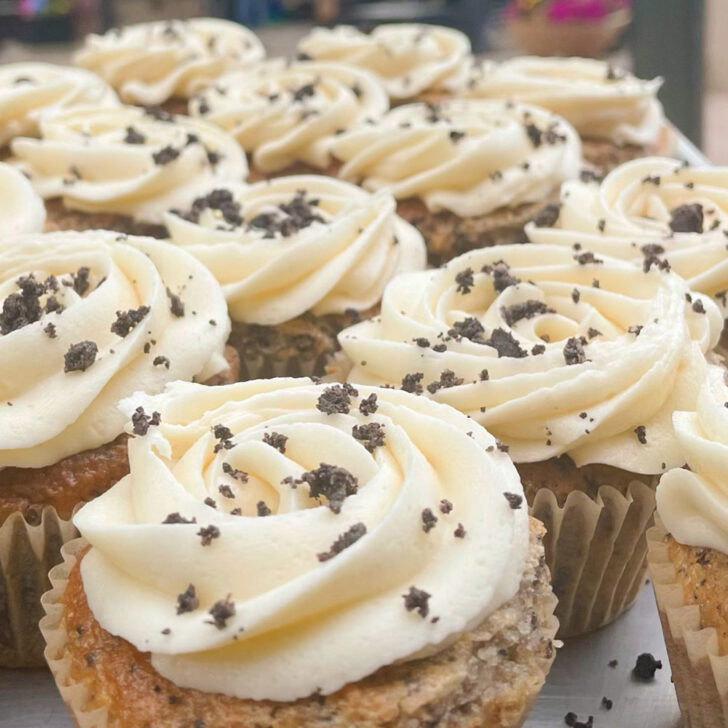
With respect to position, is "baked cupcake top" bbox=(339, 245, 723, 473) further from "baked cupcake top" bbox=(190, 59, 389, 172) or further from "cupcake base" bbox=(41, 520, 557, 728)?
"baked cupcake top" bbox=(190, 59, 389, 172)

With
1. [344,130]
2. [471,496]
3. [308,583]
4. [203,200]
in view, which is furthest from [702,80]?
[308,583]

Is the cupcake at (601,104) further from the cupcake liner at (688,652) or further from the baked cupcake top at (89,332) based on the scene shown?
the cupcake liner at (688,652)

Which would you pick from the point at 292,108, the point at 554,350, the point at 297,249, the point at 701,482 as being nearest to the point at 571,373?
the point at 554,350

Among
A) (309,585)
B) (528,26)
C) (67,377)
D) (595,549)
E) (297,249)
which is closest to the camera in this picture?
(309,585)

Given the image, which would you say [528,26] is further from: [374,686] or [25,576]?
[374,686]

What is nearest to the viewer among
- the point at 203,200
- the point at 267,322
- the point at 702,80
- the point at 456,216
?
the point at 267,322

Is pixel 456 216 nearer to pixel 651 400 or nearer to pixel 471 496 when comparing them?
pixel 651 400
